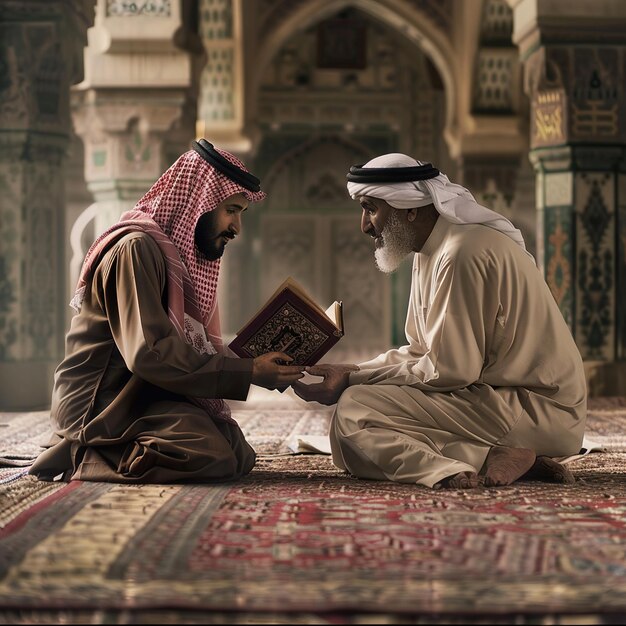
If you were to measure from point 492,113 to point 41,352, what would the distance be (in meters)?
5.70

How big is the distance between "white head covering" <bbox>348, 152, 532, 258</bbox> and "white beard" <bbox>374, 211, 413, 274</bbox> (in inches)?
2.4

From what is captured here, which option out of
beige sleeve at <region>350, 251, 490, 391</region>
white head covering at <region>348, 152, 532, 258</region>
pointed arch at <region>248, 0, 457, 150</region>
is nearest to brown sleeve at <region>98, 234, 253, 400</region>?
beige sleeve at <region>350, 251, 490, 391</region>

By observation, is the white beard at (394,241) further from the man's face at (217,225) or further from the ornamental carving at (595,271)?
the ornamental carving at (595,271)

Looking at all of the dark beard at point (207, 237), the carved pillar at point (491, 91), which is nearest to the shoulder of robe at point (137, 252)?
the dark beard at point (207, 237)

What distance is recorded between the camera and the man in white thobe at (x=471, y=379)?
3.30 meters

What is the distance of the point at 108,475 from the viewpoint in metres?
3.25

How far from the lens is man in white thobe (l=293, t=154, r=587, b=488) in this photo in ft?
10.8

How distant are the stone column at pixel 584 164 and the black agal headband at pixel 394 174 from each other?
402 cm

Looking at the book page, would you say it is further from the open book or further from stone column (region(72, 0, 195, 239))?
stone column (region(72, 0, 195, 239))

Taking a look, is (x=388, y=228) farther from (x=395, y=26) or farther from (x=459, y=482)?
(x=395, y=26)

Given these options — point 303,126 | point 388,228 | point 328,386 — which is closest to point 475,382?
point 328,386

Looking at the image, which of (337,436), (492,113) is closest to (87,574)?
(337,436)

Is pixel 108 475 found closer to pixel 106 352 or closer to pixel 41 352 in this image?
pixel 106 352

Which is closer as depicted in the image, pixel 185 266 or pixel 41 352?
pixel 185 266
